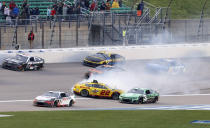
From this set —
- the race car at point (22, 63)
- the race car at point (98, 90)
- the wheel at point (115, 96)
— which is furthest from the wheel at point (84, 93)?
the race car at point (22, 63)

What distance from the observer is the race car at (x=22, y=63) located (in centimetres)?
3344

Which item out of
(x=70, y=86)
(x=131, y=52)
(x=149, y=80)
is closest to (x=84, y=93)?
(x=70, y=86)

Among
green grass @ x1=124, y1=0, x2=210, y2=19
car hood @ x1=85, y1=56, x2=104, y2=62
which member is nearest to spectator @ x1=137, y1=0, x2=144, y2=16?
green grass @ x1=124, y1=0, x2=210, y2=19

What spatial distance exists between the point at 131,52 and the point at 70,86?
9.60 meters

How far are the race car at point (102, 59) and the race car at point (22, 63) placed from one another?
3598 millimetres

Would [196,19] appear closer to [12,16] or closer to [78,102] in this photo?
[12,16]

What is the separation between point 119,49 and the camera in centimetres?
3941
